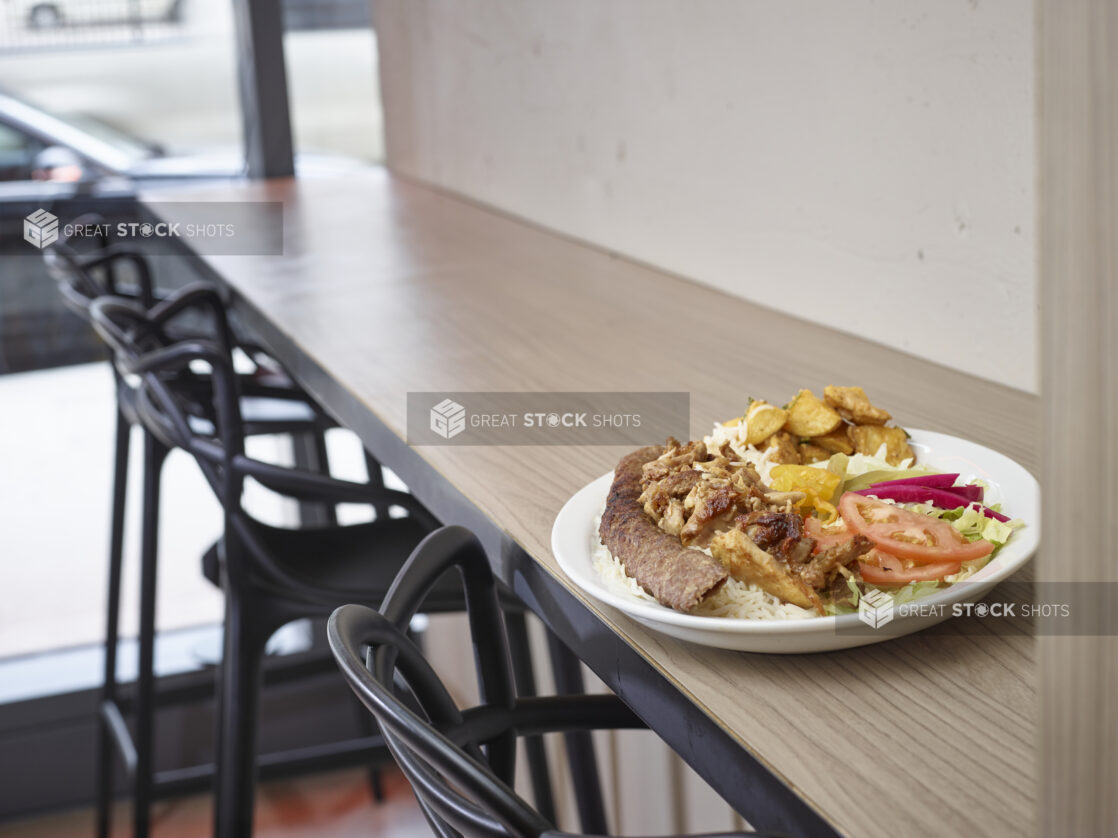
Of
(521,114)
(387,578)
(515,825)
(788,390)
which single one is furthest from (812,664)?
(521,114)

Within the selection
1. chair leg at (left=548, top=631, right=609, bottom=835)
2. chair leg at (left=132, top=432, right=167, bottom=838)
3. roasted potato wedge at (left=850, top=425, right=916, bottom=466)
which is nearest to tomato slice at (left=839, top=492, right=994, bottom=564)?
roasted potato wedge at (left=850, top=425, right=916, bottom=466)

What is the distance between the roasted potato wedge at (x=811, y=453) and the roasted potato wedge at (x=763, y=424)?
24 mm

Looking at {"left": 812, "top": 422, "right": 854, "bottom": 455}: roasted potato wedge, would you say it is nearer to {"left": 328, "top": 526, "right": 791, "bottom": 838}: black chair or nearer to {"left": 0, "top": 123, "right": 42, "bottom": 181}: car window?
{"left": 328, "top": 526, "right": 791, "bottom": 838}: black chair

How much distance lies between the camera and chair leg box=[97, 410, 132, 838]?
197 cm

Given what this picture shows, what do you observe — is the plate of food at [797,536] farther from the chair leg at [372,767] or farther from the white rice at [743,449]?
the chair leg at [372,767]

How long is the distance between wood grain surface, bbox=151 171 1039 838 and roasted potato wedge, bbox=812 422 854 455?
176 millimetres

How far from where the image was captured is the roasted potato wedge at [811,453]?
2.65 ft

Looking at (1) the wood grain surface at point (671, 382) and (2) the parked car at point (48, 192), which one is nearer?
(1) the wood grain surface at point (671, 382)

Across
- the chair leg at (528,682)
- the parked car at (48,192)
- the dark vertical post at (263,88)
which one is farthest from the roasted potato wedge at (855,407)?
the dark vertical post at (263,88)

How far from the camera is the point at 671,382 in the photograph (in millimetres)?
1167

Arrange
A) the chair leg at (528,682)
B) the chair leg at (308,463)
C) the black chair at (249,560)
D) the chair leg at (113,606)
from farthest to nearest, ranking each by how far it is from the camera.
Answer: the chair leg at (308,463)
the chair leg at (113,606)
the chair leg at (528,682)
the black chair at (249,560)

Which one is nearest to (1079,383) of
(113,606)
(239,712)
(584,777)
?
(239,712)

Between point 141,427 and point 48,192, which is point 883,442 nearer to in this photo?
point 141,427

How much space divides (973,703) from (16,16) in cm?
256
